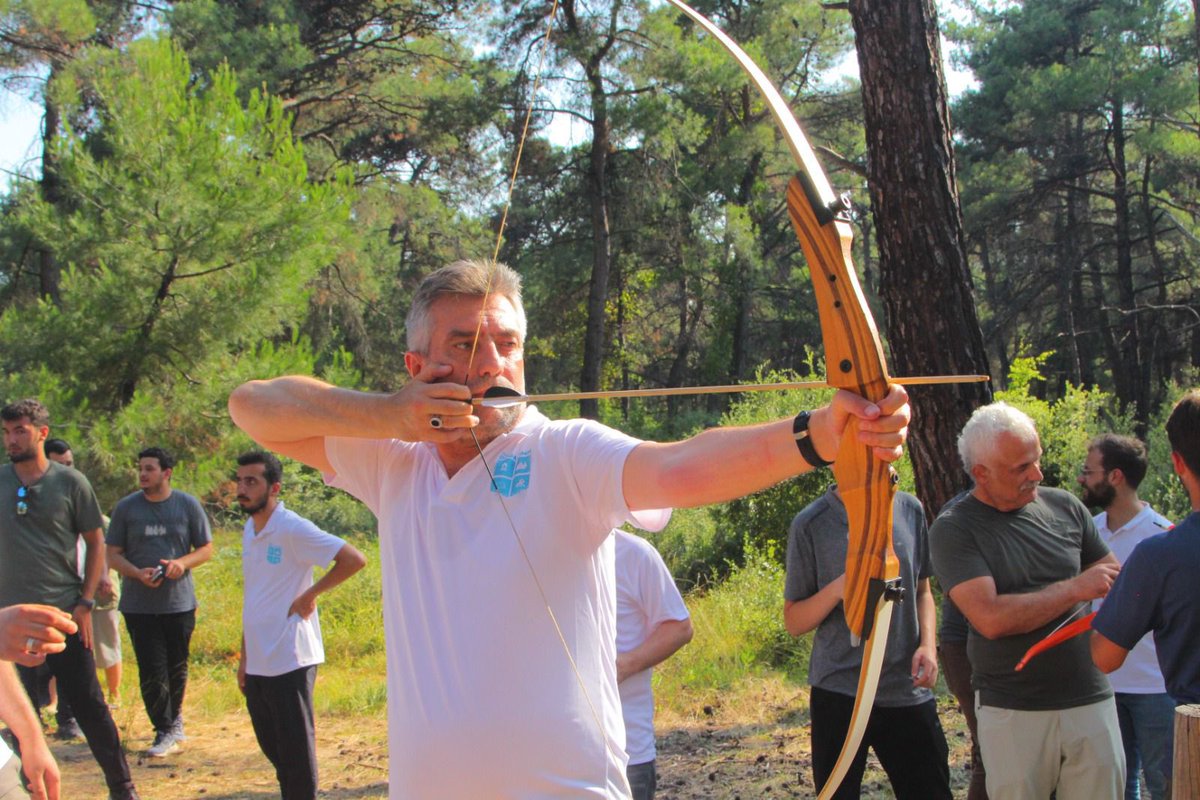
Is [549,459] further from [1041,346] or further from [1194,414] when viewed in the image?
[1041,346]

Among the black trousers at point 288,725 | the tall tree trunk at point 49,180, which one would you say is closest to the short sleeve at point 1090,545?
the black trousers at point 288,725

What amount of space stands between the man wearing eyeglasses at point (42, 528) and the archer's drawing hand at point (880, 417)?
4.25 meters

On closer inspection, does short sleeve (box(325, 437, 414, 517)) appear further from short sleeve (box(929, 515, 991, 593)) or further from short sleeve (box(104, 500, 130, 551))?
short sleeve (box(104, 500, 130, 551))

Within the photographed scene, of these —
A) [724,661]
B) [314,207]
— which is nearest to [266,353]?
[314,207]

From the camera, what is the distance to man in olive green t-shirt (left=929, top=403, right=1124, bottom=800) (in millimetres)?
2842

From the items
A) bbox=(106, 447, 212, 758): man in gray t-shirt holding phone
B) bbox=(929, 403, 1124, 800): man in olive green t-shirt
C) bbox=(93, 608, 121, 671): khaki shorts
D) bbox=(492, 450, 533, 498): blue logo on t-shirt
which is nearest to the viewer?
bbox=(492, 450, 533, 498): blue logo on t-shirt

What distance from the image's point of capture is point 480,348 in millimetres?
1913

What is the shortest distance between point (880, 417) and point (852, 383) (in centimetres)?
10

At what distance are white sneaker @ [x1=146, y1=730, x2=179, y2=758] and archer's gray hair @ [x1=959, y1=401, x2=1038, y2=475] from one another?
497 centimetres

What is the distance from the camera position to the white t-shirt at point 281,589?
4293 mm

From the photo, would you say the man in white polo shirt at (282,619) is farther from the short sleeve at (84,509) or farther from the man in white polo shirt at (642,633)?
the man in white polo shirt at (642,633)

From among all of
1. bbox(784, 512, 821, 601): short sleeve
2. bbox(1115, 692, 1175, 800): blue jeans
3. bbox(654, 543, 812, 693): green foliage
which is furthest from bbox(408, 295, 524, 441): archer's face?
bbox(654, 543, 812, 693): green foliage

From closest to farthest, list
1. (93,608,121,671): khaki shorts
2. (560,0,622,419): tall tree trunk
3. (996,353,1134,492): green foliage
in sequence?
1. (93,608,121,671): khaki shorts
2. (996,353,1134,492): green foliage
3. (560,0,622,419): tall tree trunk

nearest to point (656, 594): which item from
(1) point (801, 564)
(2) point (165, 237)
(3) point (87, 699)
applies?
(1) point (801, 564)
